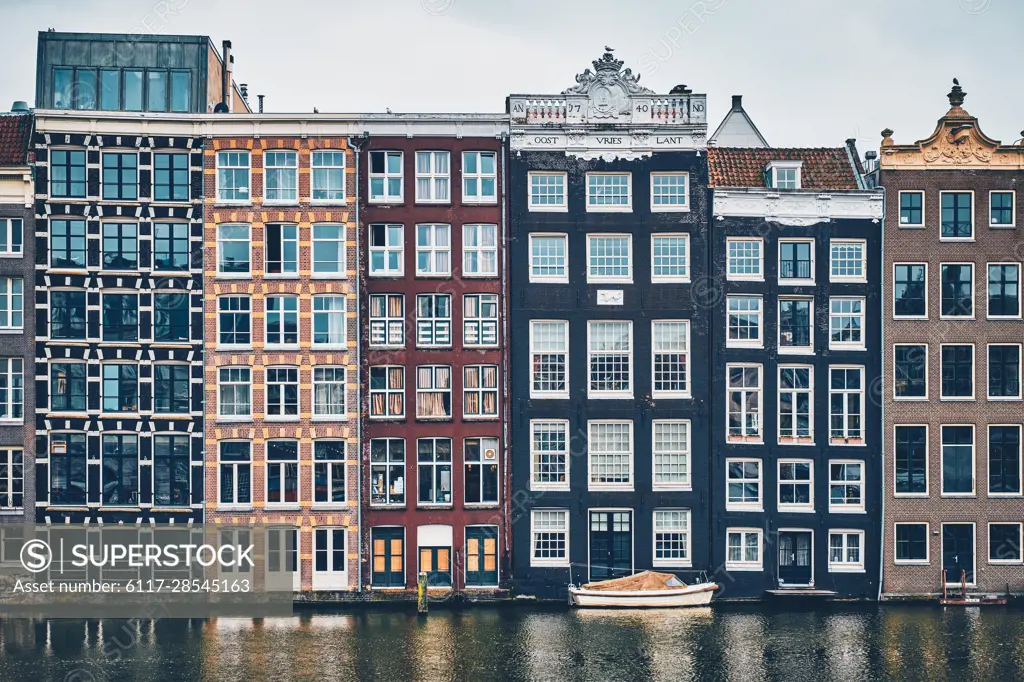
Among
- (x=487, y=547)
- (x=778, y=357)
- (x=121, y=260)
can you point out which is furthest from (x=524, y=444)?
(x=121, y=260)

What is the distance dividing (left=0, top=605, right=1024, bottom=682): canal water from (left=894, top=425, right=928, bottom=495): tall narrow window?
17.0 feet

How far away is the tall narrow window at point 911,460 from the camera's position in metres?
47.6

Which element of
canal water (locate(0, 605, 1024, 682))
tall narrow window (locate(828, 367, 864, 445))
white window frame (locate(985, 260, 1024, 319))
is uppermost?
white window frame (locate(985, 260, 1024, 319))

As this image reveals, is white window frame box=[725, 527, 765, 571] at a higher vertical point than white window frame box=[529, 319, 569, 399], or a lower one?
lower

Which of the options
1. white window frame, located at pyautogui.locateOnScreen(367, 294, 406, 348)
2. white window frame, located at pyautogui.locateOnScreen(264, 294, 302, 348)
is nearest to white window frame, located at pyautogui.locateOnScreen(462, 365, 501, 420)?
white window frame, located at pyautogui.locateOnScreen(367, 294, 406, 348)

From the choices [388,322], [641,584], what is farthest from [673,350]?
[388,322]

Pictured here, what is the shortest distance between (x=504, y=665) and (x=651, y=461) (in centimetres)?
1367

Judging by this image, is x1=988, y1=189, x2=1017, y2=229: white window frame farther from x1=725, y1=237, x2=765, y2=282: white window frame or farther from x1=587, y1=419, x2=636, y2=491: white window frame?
x1=587, y1=419, x2=636, y2=491: white window frame

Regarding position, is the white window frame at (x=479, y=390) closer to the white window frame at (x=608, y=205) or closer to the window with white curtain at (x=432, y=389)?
the window with white curtain at (x=432, y=389)

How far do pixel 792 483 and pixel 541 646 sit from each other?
1485 cm

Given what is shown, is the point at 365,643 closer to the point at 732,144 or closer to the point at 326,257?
the point at 326,257

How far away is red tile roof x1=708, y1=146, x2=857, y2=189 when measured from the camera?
48781 millimetres

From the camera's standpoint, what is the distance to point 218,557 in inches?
1828

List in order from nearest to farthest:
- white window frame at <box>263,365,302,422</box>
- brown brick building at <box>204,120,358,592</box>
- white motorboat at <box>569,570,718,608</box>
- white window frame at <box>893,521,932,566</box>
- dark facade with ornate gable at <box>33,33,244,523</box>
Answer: white motorboat at <box>569,570,718,608</box> < dark facade with ornate gable at <box>33,33,244,523</box> < brown brick building at <box>204,120,358,592</box> < white window frame at <box>263,365,302,422</box> < white window frame at <box>893,521,932,566</box>
